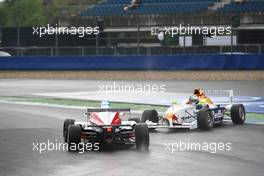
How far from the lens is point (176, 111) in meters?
13.8

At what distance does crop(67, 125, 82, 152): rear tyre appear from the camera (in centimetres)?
1131

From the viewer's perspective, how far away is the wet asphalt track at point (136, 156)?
9.24 meters

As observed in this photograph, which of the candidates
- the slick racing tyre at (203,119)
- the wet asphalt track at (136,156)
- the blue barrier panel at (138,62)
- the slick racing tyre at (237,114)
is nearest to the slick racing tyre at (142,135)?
the wet asphalt track at (136,156)

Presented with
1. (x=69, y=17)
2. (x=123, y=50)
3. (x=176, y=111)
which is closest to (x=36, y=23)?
(x=69, y=17)

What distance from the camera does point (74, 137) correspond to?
11344mm

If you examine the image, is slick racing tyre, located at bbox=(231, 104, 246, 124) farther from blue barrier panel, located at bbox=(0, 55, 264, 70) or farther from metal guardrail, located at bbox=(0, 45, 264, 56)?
metal guardrail, located at bbox=(0, 45, 264, 56)

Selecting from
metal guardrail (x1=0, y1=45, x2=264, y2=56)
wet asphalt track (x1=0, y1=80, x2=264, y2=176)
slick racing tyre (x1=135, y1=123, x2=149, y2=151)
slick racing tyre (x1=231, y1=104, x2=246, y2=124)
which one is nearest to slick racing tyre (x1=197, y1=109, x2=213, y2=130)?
wet asphalt track (x1=0, y1=80, x2=264, y2=176)

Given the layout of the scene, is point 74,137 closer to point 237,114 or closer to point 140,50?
point 237,114

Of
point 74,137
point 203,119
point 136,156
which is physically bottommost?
point 136,156

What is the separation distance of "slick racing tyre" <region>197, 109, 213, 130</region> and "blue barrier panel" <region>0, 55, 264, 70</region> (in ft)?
63.8

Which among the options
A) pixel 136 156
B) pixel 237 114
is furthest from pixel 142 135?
pixel 237 114

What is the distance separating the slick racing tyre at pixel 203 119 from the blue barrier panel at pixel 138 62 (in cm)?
1944

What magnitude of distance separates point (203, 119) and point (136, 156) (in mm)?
3664

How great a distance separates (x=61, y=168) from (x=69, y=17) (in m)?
36.7
